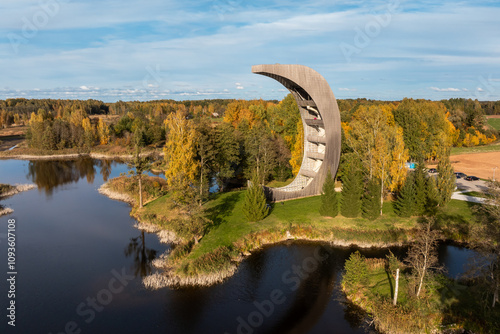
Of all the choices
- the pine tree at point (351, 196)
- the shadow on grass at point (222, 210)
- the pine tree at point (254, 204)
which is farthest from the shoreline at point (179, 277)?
the pine tree at point (351, 196)

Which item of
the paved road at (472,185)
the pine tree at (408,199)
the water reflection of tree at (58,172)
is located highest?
the pine tree at (408,199)

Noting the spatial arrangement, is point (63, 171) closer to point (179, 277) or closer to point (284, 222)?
point (284, 222)

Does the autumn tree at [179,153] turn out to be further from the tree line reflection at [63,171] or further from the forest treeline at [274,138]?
the tree line reflection at [63,171]


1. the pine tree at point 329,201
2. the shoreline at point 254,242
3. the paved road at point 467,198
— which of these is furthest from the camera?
the paved road at point 467,198

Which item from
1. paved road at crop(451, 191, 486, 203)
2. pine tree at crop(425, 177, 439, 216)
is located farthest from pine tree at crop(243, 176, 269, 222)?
paved road at crop(451, 191, 486, 203)

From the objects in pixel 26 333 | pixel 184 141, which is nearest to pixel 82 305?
pixel 26 333

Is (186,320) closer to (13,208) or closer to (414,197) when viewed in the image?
(414,197)

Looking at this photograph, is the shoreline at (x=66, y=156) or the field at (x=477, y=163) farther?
the shoreline at (x=66, y=156)

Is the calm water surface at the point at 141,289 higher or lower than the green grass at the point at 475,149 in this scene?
lower
